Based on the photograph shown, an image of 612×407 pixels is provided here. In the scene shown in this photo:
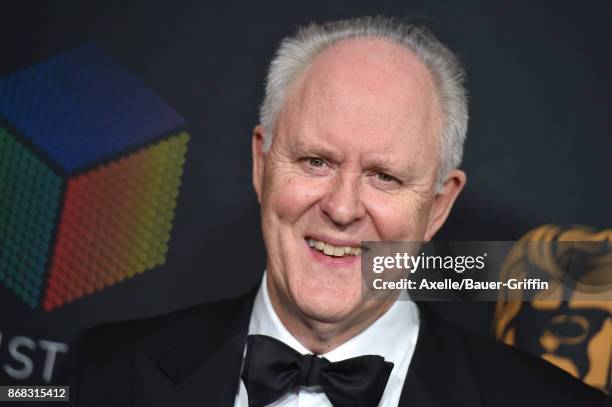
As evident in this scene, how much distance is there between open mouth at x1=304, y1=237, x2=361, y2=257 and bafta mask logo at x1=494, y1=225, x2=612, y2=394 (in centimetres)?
65

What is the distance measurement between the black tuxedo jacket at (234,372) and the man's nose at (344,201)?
14.6 inches

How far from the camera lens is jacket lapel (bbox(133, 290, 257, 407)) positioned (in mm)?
2111

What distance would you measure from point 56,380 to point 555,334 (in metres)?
1.40

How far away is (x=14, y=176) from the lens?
277cm

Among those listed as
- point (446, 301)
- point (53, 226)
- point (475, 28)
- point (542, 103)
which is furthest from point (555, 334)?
point (53, 226)

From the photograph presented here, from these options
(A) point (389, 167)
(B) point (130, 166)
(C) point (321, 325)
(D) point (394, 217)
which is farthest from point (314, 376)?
(B) point (130, 166)

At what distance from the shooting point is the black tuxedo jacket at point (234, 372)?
6.84 feet

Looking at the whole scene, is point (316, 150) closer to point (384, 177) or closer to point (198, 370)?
point (384, 177)

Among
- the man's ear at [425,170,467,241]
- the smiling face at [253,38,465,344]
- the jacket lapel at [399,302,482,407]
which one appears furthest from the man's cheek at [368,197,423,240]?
the jacket lapel at [399,302,482,407]

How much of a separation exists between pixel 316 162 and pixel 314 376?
1.62 ft

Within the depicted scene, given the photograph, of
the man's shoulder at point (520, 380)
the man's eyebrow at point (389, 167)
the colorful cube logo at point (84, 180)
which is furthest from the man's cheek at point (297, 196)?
the colorful cube logo at point (84, 180)

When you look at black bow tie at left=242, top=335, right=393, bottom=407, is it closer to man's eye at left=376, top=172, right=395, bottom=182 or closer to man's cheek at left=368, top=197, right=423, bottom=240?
man's cheek at left=368, top=197, right=423, bottom=240

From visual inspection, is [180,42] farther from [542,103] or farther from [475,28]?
[542,103]

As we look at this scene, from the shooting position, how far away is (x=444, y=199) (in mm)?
2211
